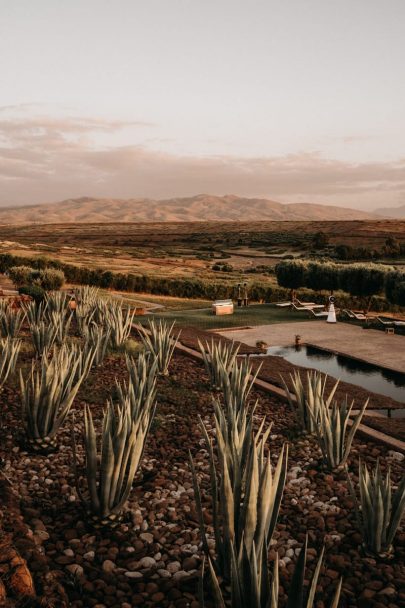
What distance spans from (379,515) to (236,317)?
13.1m

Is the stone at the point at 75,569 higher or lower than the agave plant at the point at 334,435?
lower

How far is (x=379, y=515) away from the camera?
3.56m

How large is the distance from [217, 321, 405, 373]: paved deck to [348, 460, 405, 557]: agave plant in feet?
21.6

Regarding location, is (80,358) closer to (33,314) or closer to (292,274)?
(33,314)

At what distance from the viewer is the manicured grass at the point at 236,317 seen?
15133 mm

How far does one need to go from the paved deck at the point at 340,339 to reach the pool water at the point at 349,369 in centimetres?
20

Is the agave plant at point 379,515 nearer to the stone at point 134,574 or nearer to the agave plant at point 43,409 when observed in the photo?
the stone at point 134,574

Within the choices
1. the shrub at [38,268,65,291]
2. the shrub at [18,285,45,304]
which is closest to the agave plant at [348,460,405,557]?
the shrub at [18,285,45,304]

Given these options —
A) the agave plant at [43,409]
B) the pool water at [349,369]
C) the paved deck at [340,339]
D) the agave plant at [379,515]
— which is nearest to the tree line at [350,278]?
the paved deck at [340,339]

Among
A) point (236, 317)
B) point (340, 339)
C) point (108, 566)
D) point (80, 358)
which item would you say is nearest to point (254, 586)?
point (108, 566)

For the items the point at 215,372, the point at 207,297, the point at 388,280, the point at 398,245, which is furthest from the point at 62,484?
the point at 398,245

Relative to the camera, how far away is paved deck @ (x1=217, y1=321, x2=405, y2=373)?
1107 centimetres

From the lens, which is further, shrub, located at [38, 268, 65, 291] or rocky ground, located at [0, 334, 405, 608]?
shrub, located at [38, 268, 65, 291]

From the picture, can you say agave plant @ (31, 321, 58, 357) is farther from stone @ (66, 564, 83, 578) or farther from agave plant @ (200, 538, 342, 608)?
agave plant @ (200, 538, 342, 608)
